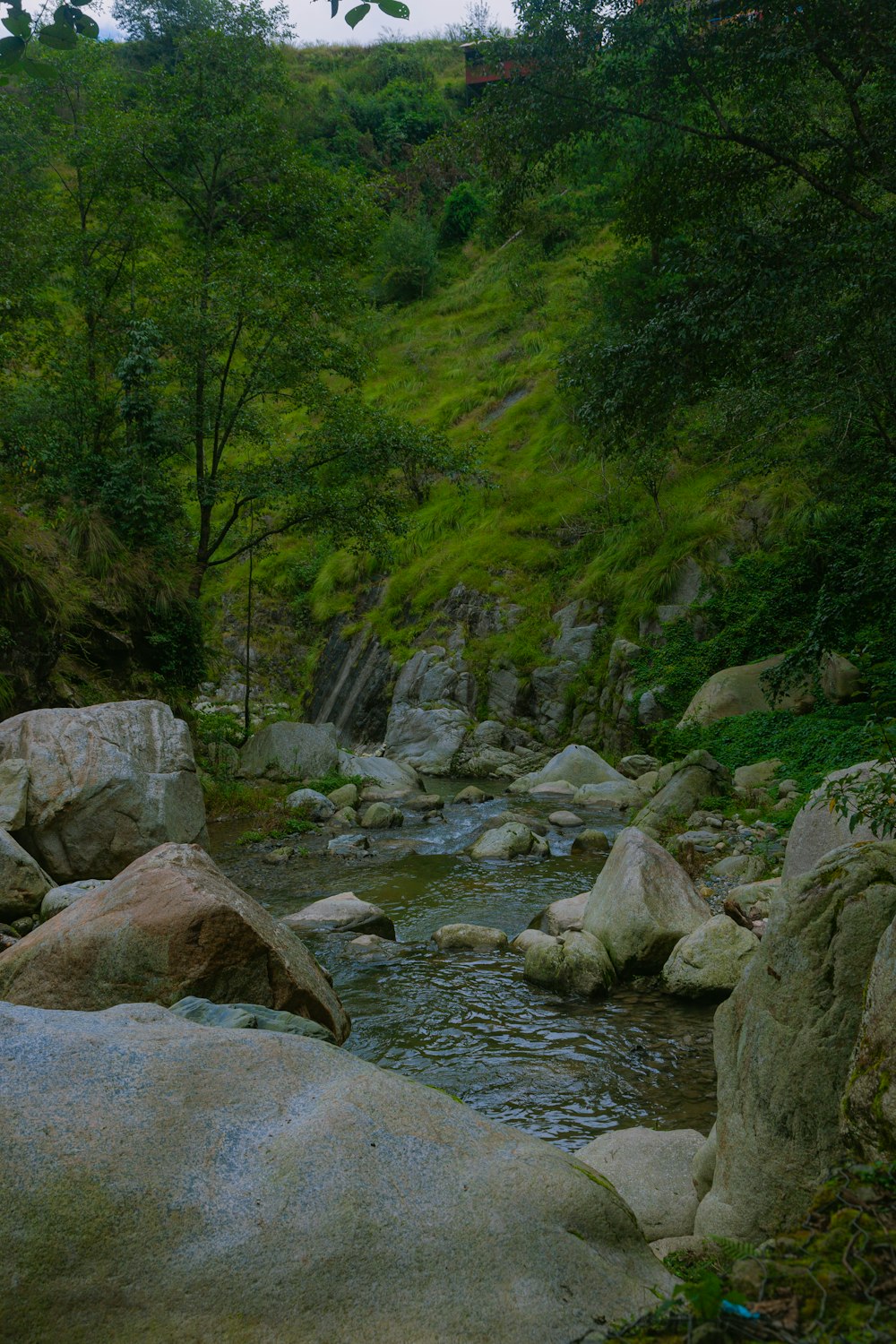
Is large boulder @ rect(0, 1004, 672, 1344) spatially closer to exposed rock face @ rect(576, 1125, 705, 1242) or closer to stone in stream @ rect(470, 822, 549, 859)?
exposed rock face @ rect(576, 1125, 705, 1242)

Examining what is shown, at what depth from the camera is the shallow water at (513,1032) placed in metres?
4.52

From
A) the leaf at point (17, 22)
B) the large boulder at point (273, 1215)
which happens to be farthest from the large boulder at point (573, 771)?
the leaf at point (17, 22)

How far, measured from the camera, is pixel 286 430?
1869cm

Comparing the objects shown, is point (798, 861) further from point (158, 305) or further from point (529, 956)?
point (158, 305)

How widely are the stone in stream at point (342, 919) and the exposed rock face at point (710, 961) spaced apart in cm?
272

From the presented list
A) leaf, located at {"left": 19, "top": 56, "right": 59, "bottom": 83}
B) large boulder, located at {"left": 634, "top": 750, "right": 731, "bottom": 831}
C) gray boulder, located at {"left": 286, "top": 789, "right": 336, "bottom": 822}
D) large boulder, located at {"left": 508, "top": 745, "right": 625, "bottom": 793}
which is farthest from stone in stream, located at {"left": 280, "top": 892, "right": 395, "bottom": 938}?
large boulder, located at {"left": 508, "top": 745, "right": 625, "bottom": 793}

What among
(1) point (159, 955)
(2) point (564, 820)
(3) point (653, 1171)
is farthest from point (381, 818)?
(3) point (653, 1171)

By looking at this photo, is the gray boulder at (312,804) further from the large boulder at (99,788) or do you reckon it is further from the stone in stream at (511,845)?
the large boulder at (99,788)

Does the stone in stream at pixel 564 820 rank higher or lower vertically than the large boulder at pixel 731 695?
lower

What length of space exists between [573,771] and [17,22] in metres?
13.7

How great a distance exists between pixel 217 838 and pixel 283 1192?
10287mm

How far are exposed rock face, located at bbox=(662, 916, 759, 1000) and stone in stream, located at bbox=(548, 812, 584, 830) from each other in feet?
20.3

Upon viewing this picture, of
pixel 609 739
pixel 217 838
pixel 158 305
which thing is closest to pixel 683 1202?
pixel 217 838

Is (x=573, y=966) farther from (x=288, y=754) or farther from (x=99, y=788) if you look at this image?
Result: (x=288, y=754)
